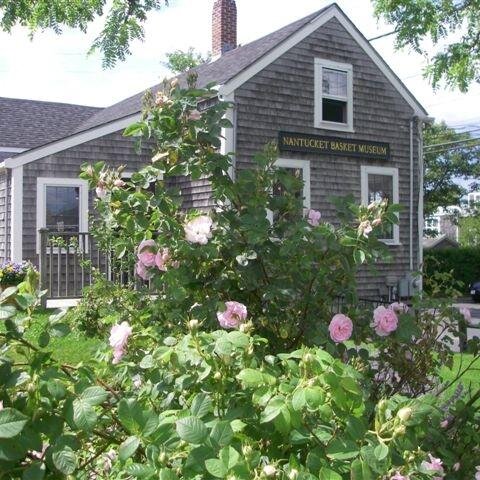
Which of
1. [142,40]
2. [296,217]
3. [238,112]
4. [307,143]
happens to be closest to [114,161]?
[238,112]

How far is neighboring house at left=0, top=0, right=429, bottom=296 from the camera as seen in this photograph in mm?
15258

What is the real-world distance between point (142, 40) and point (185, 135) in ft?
15.3

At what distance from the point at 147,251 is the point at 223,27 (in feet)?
64.1

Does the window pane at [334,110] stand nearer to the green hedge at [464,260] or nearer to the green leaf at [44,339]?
the green hedge at [464,260]

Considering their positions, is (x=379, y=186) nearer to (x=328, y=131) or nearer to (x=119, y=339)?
(x=328, y=131)

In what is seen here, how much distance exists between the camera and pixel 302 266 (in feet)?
8.50

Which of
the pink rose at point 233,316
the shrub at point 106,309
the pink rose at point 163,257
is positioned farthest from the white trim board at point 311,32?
the pink rose at point 233,316

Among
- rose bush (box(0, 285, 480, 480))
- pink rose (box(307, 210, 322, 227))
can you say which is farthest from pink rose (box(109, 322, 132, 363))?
pink rose (box(307, 210, 322, 227))

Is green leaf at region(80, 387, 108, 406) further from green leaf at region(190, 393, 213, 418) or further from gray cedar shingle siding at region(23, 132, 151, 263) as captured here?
gray cedar shingle siding at region(23, 132, 151, 263)

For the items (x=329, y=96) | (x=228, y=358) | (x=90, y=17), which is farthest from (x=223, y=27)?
(x=228, y=358)

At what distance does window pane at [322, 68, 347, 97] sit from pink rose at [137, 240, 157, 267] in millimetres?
15276

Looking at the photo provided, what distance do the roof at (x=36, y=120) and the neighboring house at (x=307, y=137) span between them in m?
7.01

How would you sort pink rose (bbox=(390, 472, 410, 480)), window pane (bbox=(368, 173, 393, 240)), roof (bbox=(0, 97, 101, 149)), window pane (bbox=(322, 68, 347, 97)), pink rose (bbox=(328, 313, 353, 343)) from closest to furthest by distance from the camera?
pink rose (bbox=(390, 472, 410, 480)), pink rose (bbox=(328, 313, 353, 343)), window pane (bbox=(322, 68, 347, 97)), window pane (bbox=(368, 173, 393, 240)), roof (bbox=(0, 97, 101, 149))

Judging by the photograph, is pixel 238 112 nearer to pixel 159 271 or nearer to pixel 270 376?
pixel 159 271
